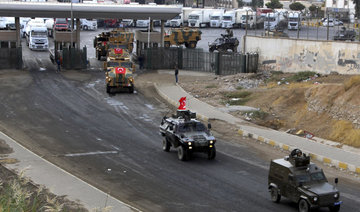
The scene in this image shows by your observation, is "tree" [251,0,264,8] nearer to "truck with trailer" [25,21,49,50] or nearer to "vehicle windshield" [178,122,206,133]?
"truck with trailer" [25,21,49,50]

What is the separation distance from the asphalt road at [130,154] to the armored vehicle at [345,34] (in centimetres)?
1436

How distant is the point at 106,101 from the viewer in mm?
37656

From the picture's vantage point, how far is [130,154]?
24.5 meters

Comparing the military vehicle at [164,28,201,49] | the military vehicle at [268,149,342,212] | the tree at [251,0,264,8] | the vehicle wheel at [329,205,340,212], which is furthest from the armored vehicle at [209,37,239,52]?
the tree at [251,0,264,8]

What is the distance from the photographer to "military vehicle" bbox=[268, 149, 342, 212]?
16.3 m

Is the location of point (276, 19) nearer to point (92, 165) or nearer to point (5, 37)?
point (5, 37)

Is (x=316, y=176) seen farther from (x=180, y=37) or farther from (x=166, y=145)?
(x=180, y=37)

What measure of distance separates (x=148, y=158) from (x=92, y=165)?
7.98 feet

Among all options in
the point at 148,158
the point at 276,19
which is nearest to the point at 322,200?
the point at 148,158

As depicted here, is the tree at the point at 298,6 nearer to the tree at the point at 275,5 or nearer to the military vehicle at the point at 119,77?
the tree at the point at 275,5

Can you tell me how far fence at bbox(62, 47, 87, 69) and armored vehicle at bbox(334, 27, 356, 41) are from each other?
22868mm

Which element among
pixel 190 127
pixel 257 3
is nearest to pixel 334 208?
pixel 190 127

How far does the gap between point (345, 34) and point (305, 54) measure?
3.20 meters

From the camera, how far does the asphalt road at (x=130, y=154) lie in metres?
18.6
